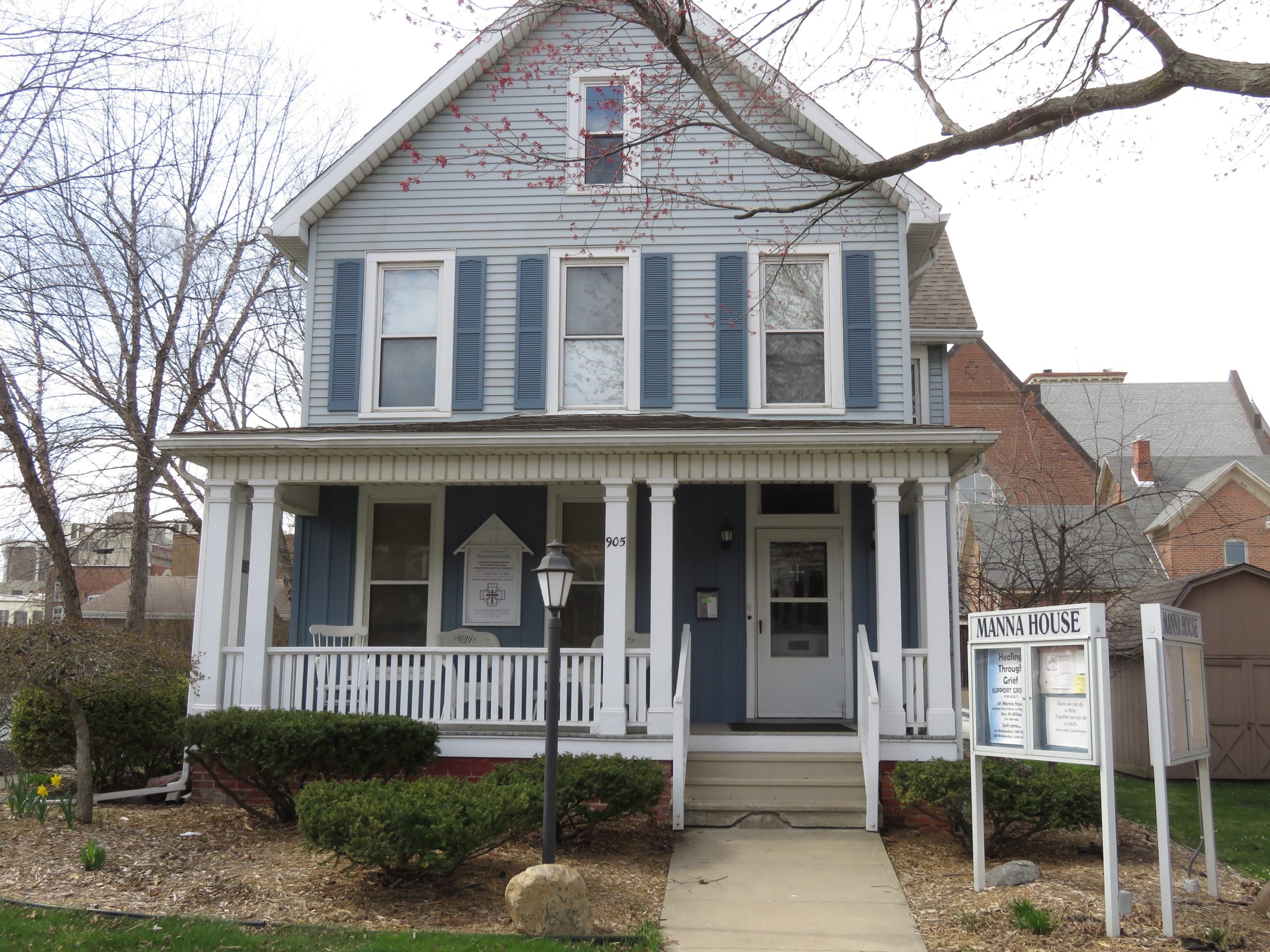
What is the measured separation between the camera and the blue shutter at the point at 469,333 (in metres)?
11.8

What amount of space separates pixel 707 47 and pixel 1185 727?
21.0 feet

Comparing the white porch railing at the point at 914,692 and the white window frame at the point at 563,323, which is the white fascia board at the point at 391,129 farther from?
the white porch railing at the point at 914,692

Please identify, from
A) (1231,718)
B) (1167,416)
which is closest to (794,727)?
(1231,718)

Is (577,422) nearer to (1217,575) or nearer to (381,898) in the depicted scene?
(381,898)

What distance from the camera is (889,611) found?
31.6 feet

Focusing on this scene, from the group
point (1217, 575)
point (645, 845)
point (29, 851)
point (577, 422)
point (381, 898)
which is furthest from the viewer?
point (1217, 575)

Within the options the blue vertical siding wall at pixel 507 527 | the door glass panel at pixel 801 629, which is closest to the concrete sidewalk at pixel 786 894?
the door glass panel at pixel 801 629

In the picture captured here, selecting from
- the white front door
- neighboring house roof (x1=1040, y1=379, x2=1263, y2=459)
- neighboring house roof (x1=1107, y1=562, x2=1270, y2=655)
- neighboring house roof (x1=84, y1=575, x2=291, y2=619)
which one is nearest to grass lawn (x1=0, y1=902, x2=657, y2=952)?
the white front door

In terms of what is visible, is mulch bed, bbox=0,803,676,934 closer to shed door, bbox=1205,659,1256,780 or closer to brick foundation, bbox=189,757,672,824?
brick foundation, bbox=189,757,672,824

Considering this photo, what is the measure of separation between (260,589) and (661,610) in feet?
12.2

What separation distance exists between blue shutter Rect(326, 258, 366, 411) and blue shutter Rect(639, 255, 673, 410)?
307 centimetres

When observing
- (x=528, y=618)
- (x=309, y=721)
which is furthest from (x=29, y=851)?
(x=528, y=618)

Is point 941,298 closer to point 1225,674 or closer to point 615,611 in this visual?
point 1225,674

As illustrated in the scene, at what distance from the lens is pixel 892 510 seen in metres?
9.88
